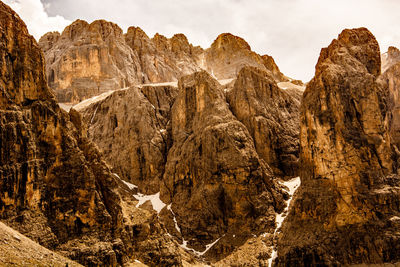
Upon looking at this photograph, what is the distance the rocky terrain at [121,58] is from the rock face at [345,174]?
73.2 meters

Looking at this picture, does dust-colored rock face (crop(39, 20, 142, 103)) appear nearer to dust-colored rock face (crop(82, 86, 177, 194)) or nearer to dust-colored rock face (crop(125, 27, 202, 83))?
dust-colored rock face (crop(125, 27, 202, 83))

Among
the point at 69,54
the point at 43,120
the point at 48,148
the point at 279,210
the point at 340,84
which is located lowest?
the point at 279,210

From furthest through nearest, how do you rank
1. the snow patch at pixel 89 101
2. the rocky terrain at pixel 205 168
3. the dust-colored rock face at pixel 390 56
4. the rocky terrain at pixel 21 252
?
the dust-colored rock face at pixel 390 56 < the snow patch at pixel 89 101 < the rocky terrain at pixel 205 168 < the rocky terrain at pixel 21 252

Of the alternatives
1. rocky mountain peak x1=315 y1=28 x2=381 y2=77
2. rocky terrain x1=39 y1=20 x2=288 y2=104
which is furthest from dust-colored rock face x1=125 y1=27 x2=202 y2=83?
rocky mountain peak x1=315 y1=28 x2=381 y2=77

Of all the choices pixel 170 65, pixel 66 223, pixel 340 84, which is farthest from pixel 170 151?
pixel 170 65

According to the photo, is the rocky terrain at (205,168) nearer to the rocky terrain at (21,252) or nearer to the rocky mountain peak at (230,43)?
the rocky terrain at (21,252)

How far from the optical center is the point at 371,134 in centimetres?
6975

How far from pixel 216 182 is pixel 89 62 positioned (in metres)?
70.6

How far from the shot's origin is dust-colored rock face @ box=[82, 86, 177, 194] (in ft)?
294

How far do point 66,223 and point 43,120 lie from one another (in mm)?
12632

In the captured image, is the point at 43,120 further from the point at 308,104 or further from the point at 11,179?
the point at 308,104

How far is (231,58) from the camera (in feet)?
554

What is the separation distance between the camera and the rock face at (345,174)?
6278 centimetres

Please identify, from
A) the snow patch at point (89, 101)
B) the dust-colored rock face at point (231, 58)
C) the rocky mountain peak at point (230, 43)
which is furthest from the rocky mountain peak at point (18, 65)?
the rocky mountain peak at point (230, 43)
